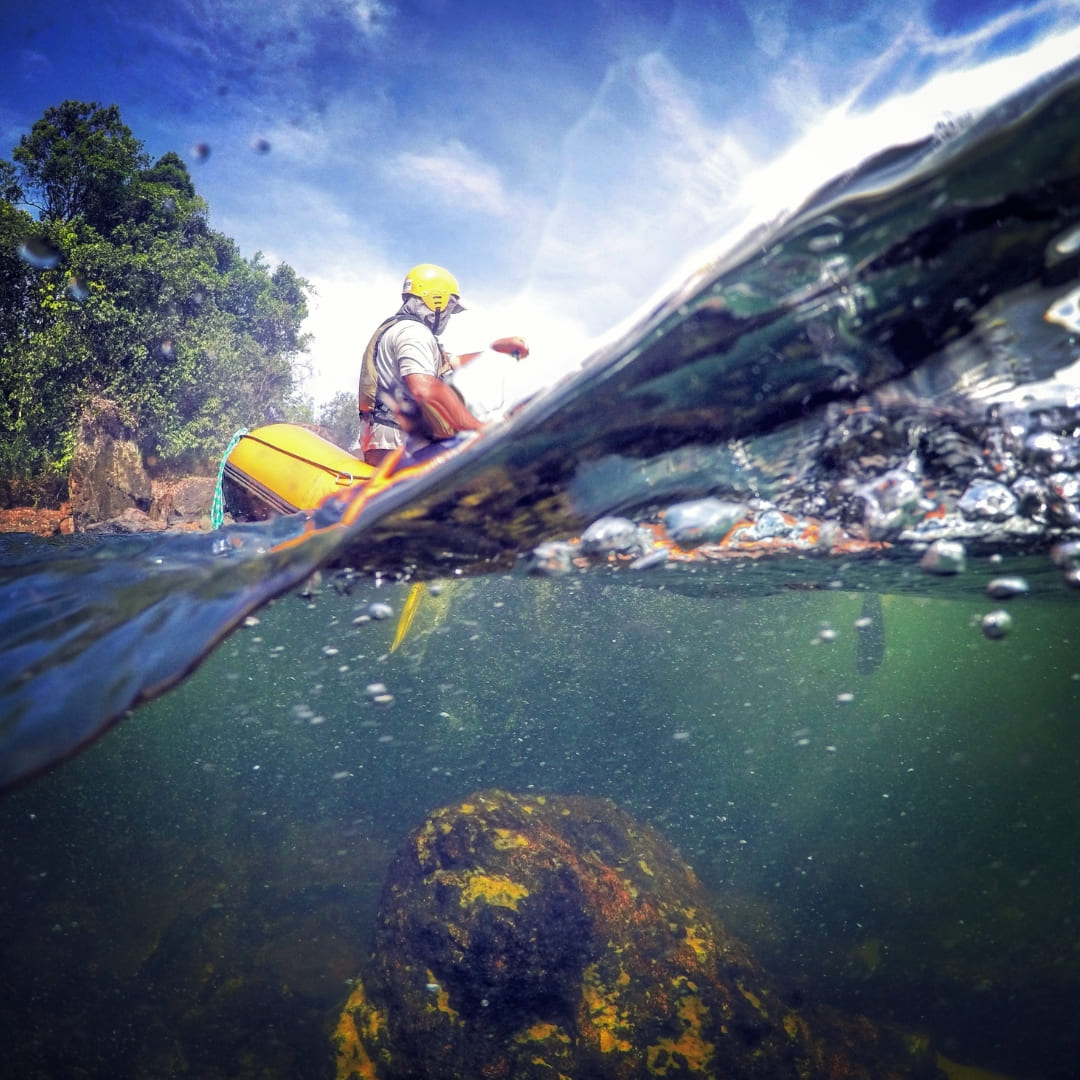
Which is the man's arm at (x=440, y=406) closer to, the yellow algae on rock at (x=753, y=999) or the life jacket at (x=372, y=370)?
the life jacket at (x=372, y=370)

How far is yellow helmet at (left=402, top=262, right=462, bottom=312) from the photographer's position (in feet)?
18.4

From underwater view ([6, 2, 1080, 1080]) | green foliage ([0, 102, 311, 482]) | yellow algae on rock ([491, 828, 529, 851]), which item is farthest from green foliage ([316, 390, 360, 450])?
yellow algae on rock ([491, 828, 529, 851])

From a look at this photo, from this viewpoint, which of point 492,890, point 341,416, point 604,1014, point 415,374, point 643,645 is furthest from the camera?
point 341,416

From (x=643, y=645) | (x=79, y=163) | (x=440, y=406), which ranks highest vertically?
(x=79, y=163)

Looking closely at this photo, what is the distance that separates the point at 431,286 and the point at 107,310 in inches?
967

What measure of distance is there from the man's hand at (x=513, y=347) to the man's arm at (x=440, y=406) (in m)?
0.58

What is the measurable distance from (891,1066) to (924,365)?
32.7 ft

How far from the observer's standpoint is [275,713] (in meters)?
23.1

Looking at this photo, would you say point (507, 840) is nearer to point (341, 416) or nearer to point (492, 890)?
point (492, 890)

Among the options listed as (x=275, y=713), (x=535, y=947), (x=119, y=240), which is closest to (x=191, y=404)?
(x=119, y=240)

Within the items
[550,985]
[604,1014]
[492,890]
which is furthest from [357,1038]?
[604,1014]

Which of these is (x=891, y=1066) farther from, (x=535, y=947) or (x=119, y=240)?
(x=119, y=240)

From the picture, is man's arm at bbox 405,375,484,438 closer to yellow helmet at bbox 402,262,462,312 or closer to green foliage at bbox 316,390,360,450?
yellow helmet at bbox 402,262,462,312

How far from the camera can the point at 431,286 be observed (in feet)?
18.4
